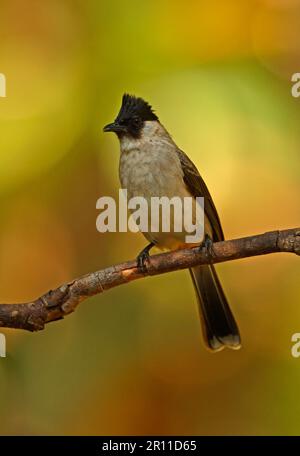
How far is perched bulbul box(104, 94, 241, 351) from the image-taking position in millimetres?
3674

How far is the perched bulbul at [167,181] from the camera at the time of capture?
12.1 feet

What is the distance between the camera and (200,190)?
3.80 metres

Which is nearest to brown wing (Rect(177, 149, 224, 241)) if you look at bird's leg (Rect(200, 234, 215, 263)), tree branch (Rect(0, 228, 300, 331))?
bird's leg (Rect(200, 234, 215, 263))

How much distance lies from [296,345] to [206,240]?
0.72 metres

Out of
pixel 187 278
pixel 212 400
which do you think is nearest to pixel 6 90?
pixel 187 278

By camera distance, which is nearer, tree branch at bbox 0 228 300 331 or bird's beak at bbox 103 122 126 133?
tree branch at bbox 0 228 300 331

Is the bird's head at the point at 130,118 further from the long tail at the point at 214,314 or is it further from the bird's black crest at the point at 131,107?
the long tail at the point at 214,314

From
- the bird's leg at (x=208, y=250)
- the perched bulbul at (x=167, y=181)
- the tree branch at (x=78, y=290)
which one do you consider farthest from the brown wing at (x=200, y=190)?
the tree branch at (x=78, y=290)

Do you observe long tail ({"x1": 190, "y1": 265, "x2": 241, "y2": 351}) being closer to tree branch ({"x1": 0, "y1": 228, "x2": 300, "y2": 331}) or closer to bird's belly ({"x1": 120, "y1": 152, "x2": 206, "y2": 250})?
bird's belly ({"x1": 120, "y1": 152, "x2": 206, "y2": 250})

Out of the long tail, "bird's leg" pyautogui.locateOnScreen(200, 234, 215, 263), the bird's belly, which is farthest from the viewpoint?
the long tail

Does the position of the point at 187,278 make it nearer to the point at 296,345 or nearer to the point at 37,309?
the point at 296,345

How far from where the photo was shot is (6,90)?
14.3 ft

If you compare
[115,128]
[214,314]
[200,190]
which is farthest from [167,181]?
[214,314]

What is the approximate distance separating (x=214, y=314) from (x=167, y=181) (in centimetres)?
76
